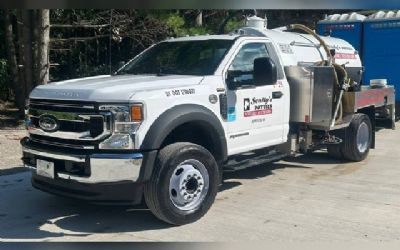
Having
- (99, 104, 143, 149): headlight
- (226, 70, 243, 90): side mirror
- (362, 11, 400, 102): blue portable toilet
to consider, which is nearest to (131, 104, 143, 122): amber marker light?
(99, 104, 143, 149): headlight

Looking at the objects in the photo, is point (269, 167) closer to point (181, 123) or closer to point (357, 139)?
point (357, 139)

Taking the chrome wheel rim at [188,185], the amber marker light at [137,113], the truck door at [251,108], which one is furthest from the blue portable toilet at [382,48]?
the amber marker light at [137,113]

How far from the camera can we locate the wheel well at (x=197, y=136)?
5.49m

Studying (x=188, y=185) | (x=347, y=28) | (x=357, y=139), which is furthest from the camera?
(x=347, y=28)

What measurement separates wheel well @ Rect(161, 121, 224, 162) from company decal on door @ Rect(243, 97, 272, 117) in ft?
2.06

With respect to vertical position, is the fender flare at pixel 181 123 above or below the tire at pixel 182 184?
above

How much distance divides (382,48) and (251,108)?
8307 mm

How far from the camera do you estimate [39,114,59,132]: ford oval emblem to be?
5.20 metres

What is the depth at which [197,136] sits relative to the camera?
5.77 meters

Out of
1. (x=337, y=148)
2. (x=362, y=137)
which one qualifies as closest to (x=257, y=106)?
(x=337, y=148)

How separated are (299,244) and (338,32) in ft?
33.9

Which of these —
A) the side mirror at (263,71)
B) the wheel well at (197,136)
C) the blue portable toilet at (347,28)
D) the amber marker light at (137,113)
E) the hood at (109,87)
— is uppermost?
the blue portable toilet at (347,28)

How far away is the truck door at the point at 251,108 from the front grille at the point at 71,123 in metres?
1.61

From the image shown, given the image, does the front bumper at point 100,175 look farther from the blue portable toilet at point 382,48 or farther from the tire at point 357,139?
the blue portable toilet at point 382,48
